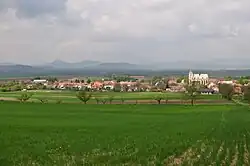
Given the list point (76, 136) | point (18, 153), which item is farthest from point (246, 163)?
point (76, 136)

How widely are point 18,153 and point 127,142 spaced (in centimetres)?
880

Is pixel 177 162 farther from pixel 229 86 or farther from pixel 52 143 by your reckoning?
pixel 229 86

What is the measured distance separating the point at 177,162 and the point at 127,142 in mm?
8803

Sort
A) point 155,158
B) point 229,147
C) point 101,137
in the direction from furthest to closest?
point 101,137 < point 229,147 < point 155,158

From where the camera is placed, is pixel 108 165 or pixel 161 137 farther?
pixel 161 137

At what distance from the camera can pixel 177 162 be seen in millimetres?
23203

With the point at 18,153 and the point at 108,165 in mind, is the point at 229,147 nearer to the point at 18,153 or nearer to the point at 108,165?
the point at 108,165

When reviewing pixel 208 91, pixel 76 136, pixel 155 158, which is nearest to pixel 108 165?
pixel 155 158

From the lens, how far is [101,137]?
3519 cm

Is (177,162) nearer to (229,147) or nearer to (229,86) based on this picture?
(229,147)

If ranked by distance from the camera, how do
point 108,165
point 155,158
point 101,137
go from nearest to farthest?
point 108,165
point 155,158
point 101,137

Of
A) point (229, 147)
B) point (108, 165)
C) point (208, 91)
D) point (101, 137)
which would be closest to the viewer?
point (108, 165)

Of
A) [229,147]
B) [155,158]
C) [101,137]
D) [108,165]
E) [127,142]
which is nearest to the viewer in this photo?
[108,165]

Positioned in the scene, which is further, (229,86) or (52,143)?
(229,86)
